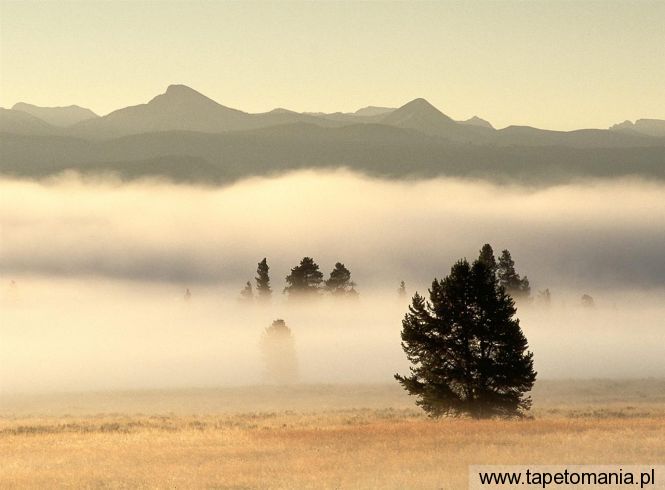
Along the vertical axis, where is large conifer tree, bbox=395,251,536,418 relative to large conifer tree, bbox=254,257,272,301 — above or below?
below

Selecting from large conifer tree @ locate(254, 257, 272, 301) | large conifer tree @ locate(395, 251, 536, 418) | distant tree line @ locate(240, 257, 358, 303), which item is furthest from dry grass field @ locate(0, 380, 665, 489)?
large conifer tree @ locate(254, 257, 272, 301)

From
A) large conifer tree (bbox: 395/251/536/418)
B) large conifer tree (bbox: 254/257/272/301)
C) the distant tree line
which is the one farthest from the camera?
large conifer tree (bbox: 254/257/272/301)

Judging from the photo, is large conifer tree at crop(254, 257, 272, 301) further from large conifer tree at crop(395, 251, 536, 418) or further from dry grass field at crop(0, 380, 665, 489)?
large conifer tree at crop(395, 251, 536, 418)

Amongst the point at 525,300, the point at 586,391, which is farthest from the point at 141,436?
the point at 525,300

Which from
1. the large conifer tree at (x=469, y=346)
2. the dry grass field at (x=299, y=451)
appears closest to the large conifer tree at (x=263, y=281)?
the dry grass field at (x=299, y=451)

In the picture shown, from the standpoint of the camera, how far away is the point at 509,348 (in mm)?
49844

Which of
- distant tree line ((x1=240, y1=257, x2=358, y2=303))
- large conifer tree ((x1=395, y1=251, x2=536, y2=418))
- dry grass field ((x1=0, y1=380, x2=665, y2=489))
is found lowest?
dry grass field ((x1=0, y1=380, x2=665, y2=489))

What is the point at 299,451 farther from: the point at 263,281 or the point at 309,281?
the point at 263,281

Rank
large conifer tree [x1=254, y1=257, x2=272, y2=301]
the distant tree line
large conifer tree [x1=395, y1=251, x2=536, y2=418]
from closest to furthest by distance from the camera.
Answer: large conifer tree [x1=395, y1=251, x2=536, y2=418], the distant tree line, large conifer tree [x1=254, y1=257, x2=272, y2=301]

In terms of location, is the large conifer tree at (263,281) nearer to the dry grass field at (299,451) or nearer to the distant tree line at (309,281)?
the distant tree line at (309,281)

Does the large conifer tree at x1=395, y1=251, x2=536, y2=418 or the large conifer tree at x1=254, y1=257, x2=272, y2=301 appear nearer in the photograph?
the large conifer tree at x1=395, y1=251, x2=536, y2=418

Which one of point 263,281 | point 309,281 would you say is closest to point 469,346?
point 309,281

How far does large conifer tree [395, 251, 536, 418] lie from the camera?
49938 millimetres

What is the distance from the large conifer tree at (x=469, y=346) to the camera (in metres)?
49.9
